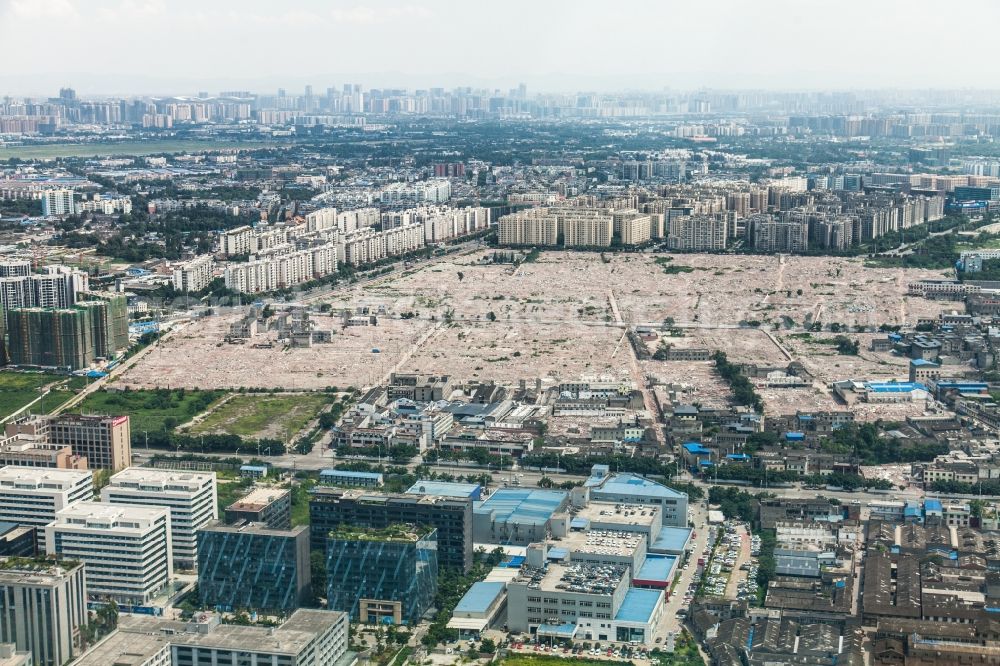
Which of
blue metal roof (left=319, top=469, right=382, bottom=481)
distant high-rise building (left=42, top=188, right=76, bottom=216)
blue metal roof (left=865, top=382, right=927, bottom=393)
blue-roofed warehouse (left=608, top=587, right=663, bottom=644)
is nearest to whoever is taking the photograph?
blue-roofed warehouse (left=608, top=587, right=663, bottom=644)

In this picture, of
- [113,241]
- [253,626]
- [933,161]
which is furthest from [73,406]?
[933,161]

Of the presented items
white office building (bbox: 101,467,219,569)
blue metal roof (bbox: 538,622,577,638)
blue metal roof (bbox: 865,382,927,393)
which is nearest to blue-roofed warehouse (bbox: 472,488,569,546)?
blue metal roof (bbox: 538,622,577,638)

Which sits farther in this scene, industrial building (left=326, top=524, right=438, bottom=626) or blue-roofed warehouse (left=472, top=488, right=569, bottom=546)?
blue-roofed warehouse (left=472, top=488, right=569, bottom=546)

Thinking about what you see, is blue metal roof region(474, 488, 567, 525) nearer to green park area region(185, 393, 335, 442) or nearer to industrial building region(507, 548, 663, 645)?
industrial building region(507, 548, 663, 645)

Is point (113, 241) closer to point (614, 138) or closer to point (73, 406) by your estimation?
point (73, 406)

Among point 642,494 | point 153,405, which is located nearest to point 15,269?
point 153,405

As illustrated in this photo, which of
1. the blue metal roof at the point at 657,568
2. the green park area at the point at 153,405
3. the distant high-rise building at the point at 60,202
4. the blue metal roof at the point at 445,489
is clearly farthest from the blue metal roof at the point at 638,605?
the distant high-rise building at the point at 60,202
